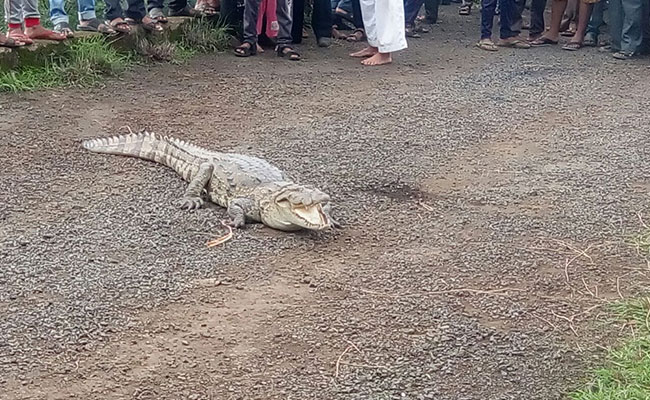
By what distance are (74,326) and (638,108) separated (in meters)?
5.82

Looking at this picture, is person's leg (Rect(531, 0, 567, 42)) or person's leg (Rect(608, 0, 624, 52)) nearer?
person's leg (Rect(608, 0, 624, 52))

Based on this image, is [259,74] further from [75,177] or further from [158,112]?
[75,177]

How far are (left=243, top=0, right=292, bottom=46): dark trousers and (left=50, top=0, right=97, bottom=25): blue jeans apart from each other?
155cm

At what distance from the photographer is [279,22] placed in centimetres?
1005

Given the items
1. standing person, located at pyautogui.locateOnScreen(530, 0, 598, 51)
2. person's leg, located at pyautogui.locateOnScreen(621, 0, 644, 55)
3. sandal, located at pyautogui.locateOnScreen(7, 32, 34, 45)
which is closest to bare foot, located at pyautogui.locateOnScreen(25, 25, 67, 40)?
sandal, located at pyautogui.locateOnScreen(7, 32, 34, 45)

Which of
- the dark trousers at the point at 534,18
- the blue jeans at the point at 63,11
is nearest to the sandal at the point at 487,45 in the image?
the dark trousers at the point at 534,18

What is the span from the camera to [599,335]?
4.02m

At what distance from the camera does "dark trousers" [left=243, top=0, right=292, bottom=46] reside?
9867 mm

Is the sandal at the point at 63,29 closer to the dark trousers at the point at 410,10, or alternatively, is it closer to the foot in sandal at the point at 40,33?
the foot in sandal at the point at 40,33

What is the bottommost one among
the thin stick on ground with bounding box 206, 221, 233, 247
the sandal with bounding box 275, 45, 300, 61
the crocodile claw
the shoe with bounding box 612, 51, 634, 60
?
the shoe with bounding box 612, 51, 634, 60

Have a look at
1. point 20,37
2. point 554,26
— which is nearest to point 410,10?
point 554,26

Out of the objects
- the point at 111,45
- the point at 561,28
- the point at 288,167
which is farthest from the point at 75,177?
the point at 561,28

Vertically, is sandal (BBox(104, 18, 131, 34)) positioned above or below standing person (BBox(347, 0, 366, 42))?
above

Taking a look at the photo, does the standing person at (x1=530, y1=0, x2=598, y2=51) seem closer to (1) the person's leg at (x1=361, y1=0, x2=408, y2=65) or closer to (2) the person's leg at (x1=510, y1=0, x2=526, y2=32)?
(2) the person's leg at (x1=510, y1=0, x2=526, y2=32)
